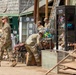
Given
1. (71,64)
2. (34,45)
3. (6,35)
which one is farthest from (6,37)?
(71,64)

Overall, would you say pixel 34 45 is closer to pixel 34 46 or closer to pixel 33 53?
pixel 34 46

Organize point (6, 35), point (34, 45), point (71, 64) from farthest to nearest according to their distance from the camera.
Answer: point (34, 45), point (6, 35), point (71, 64)

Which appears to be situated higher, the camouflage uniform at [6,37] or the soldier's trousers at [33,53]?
the camouflage uniform at [6,37]

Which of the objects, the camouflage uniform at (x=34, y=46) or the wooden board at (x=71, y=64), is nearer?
the wooden board at (x=71, y=64)

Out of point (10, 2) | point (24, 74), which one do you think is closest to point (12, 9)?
point (10, 2)

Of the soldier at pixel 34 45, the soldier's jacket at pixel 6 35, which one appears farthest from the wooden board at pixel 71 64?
the soldier's jacket at pixel 6 35

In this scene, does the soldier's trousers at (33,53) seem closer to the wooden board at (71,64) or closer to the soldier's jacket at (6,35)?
the soldier's jacket at (6,35)

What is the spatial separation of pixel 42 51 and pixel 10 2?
16.4 metres

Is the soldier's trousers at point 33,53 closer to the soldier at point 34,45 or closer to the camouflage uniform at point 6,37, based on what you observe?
the soldier at point 34,45

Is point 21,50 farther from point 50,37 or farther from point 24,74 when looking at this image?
point 24,74

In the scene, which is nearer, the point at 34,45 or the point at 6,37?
the point at 6,37

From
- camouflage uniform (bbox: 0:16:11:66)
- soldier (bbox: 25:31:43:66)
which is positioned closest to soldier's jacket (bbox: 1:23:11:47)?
camouflage uniform (bbox: 0:16:11:66)

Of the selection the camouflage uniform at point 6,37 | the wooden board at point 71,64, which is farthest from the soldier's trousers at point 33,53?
the wooden board at point 71,64

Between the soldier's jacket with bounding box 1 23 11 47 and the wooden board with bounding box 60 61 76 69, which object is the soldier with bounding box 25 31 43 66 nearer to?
the soldier's jacket with bounding box 1 23 11 47
